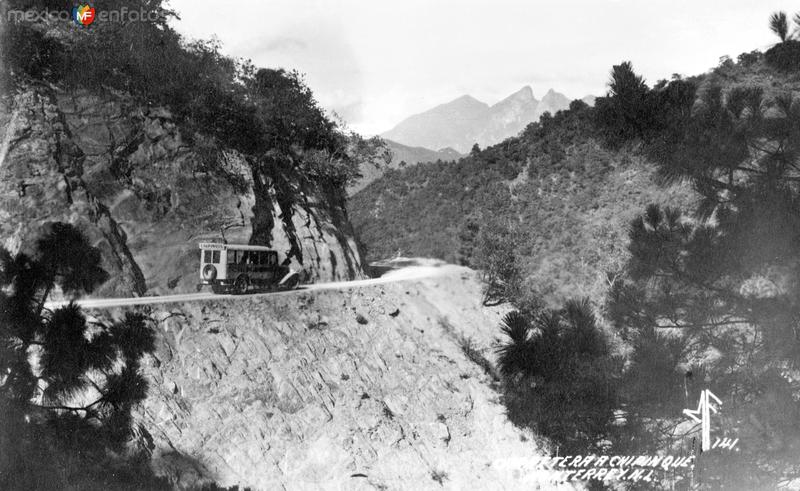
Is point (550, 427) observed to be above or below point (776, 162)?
below

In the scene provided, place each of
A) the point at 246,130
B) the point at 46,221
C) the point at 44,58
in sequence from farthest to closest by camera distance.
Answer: the point at 246,130
the point at 44,58
the point at 46,221

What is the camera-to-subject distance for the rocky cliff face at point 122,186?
17.0 meters

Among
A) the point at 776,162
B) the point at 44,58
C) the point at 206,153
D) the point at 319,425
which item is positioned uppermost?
the point at 44,58

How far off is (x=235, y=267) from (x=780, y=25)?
17065mm

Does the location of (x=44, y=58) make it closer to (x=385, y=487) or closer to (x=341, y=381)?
(x=341, y=381)

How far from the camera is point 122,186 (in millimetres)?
19156

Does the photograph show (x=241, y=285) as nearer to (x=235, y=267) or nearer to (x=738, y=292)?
(x=235, y=267)

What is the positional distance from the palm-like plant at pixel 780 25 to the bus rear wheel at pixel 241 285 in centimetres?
1708

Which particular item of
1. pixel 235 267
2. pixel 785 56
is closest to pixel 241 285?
pixel 235 267

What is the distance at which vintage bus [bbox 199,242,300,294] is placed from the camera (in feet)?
59.4

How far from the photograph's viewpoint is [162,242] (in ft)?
62.8

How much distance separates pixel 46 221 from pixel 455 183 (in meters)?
52.3

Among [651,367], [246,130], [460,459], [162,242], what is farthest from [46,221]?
[651,367]

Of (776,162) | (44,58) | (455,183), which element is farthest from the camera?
(455,183)
